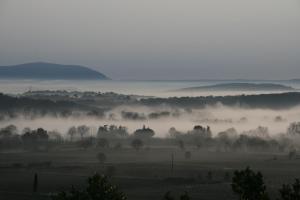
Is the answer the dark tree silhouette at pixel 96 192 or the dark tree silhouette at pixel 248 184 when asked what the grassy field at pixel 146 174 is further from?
the dark tree silhouette at pixel 248 184

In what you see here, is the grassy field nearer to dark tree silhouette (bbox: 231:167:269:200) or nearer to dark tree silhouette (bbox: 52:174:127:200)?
dark tree silhouette (bbox: 52:174:127:200)

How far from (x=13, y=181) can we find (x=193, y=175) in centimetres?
4287

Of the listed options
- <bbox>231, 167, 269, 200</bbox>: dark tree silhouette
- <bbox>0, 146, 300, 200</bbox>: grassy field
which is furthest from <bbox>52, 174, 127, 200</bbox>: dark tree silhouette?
<bbox>0, 146, 300, 200</bbox>: grassy field

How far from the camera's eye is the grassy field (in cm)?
11150

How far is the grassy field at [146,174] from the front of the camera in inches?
4390

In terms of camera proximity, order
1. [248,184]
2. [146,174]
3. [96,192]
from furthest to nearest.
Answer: [146,174] → [96,192] → [248,184]

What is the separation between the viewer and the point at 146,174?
500 feet

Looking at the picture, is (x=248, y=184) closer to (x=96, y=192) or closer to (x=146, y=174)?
(x=96, y=192)

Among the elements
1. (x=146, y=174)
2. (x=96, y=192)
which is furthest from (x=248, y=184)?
(x=146, y=174)

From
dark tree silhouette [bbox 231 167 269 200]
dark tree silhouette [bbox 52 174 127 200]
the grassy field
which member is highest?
dark tree silhouette [bbox 231 167 269 200]

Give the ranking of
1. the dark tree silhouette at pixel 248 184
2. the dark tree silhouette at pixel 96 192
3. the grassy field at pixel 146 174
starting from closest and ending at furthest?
the dark tree silhouette at pixel 248 184
the dark tree silhouette at pixel 96 192
the grassy field at pixel 146 174

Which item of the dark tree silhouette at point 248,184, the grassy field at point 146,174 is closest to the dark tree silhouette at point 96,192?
the dark tree silhouette at point 248,184

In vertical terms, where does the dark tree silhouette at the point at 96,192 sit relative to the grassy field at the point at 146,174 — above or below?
above

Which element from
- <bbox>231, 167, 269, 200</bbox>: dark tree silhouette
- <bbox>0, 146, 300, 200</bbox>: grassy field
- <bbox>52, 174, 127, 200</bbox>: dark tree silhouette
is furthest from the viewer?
<bbox>0, 146, 300, 200</bbox>: grassy field
